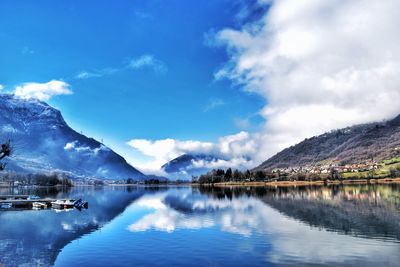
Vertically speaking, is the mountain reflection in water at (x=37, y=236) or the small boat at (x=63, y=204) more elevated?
the small boat at (x=63, y=204)

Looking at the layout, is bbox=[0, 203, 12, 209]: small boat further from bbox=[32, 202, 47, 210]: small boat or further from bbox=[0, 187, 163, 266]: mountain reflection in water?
bbox=[0, 187, 163, 266]: mountain reflection in water

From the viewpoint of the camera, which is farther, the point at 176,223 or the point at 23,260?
the point at 176,223

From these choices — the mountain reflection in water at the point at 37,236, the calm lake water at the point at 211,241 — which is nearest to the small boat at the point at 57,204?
the mountain reflection in water at the point at 37,236

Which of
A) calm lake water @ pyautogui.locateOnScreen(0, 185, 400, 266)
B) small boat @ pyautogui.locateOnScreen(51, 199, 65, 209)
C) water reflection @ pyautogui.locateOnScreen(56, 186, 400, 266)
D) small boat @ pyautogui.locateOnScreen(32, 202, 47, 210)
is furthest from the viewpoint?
small boat @ pyautogui.locateOnScreen(32, 202, 47, 210)

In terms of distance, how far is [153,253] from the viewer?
161ft

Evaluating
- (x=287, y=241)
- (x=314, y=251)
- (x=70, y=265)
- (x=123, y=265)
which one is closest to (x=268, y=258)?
(x=314, y=251)

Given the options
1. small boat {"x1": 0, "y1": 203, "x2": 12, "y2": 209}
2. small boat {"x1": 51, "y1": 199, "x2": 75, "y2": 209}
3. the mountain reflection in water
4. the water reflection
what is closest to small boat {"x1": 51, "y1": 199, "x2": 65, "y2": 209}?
small boat {"x1": 51, "y1": 199, "x2": 75, "y2": 209}

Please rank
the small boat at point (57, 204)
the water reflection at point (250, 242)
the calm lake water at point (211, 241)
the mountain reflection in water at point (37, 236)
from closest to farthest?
the water reflection at point (250, 242) → the calm lake water at point (211, 241) → the mountain reflection in water at point (37, 236) → the small boat at point (57, 204)

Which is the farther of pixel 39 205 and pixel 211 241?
pixel 39 205

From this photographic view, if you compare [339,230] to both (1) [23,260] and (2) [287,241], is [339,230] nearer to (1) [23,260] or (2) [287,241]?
(2) [287,241]

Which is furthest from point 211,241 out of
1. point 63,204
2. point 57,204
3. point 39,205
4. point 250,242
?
point 39,205

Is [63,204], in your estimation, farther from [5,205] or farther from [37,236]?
[37,236]

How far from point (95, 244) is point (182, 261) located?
60.7 feet

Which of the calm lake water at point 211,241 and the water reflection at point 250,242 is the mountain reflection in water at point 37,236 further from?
the water reflection at point 250,242
